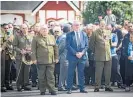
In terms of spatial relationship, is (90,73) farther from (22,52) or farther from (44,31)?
(44,31)

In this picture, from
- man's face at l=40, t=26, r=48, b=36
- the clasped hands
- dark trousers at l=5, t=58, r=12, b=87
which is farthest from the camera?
dark trousers at l=5, t=58, r=12, b=87

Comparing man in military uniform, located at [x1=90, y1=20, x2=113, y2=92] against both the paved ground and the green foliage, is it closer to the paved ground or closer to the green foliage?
the paved ground

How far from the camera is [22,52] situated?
40.4ft

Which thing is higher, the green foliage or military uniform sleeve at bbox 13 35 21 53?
the green foliage

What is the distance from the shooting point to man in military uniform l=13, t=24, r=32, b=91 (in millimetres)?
12305

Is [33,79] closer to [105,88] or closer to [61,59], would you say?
[61,59]

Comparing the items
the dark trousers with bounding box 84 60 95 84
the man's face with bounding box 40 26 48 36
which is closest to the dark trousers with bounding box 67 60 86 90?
the man's face with bounding box 40 26 48 36

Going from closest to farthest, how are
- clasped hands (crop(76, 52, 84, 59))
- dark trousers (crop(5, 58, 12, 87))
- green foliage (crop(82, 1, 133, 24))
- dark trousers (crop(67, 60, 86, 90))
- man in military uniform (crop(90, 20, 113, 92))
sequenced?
clasped hands (crop(76, 52, 84, 59)) → dark trousers (crop(67, 60, 86, 90)) → man in military uniform (crop(90, 20, 113, 92)) → dark trousers (crop(5, 58, 12, 87)) → green foliage (crop(82, 1, 133, 24))

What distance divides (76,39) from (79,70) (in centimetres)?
82

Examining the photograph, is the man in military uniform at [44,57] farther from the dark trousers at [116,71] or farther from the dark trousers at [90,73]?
the dark trousers at [90,73]

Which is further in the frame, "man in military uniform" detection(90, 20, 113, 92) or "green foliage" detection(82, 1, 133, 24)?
"green foliage" detection(82, 1, 133, 24)

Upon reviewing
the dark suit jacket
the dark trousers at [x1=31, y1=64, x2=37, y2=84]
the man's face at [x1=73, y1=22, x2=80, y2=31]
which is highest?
the man's face at [x1=73, y1=22, x2=80, y2=31]

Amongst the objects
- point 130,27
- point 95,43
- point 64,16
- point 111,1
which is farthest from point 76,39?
point 64,16

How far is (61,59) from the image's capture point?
A: 1262 centimetres
